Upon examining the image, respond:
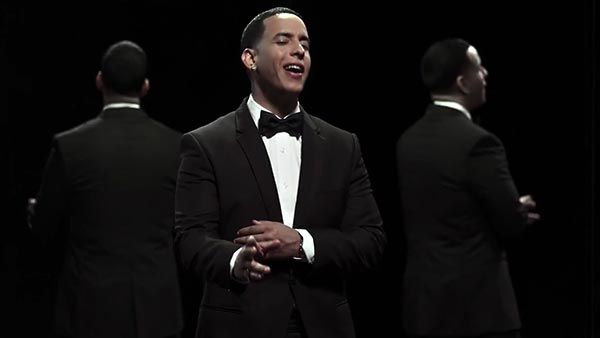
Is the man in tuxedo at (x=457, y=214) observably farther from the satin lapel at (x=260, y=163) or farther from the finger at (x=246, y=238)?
the finger at (x=246, y=238)

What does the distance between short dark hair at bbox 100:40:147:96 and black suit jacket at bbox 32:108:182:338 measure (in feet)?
0.27

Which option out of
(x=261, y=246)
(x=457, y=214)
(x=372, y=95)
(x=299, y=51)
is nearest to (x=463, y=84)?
(x=372, y=95)

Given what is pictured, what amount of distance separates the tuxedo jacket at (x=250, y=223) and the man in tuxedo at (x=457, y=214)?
85cm

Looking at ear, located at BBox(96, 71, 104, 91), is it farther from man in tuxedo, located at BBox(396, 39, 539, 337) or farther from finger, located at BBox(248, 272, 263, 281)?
finger, located at BBox(248, 272, 263, 281)

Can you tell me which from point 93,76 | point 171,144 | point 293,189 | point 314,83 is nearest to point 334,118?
point 314,83

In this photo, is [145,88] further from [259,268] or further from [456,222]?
[259,268]

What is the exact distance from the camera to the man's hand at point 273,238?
2117 millimetres

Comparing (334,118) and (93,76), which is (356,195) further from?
(93,76)

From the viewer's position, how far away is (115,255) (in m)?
3.18

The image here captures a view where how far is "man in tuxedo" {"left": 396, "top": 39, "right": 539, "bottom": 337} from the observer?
10.0 feet

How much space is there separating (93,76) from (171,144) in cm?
43

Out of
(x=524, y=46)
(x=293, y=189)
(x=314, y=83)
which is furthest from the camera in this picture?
(x=524, y=46)

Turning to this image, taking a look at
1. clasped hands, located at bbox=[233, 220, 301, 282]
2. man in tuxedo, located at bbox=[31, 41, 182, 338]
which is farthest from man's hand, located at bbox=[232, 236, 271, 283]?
man in tuxedo, located at bbox=[31, 41, 182, 338]

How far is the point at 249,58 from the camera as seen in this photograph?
2.40 meters
